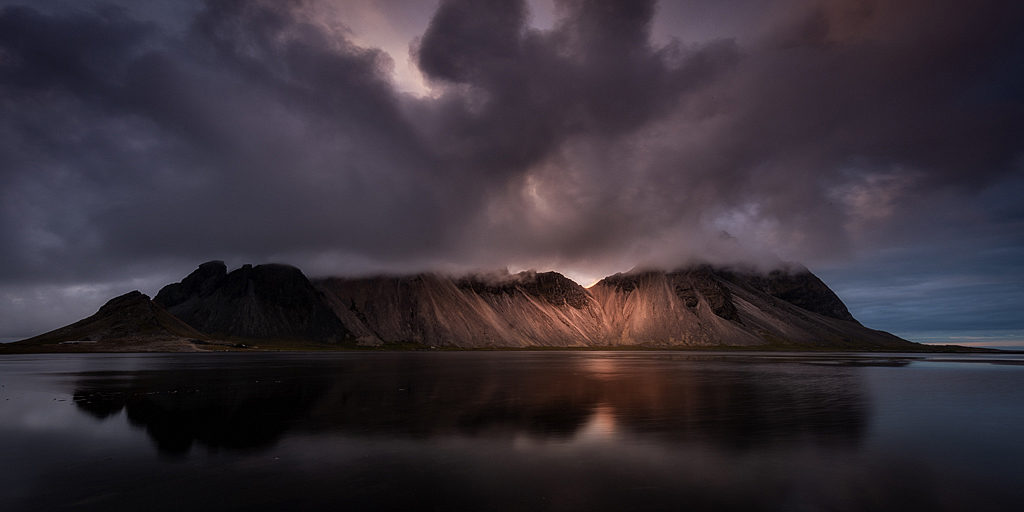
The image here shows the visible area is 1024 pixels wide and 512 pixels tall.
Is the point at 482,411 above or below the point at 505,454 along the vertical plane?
below

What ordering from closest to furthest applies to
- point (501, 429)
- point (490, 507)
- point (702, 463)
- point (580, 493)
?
point (490, 507) → point (580, 493) → point (702, 463) → point (501, 429)

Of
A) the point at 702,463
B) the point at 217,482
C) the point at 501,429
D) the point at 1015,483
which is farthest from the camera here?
the point at 501,429

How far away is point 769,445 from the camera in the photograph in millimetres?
20438

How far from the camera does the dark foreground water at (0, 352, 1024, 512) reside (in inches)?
537

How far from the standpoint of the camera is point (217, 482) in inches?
594

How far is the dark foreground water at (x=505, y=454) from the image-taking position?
13648mm

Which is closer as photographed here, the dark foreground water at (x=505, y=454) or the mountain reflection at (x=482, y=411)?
the dark foreground water at (x=505, y=454)

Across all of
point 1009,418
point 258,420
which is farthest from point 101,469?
point 1009,418

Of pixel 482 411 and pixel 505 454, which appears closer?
pixel 505 454

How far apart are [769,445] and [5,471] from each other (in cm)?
2921

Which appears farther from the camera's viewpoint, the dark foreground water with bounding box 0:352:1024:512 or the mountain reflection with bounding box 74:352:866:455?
the mountain reflection with bounding box 74:352:866:455

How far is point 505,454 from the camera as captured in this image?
738 inches

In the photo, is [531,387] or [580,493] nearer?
[580,493]

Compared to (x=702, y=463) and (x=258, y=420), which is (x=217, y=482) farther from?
(x=702, y=463)
